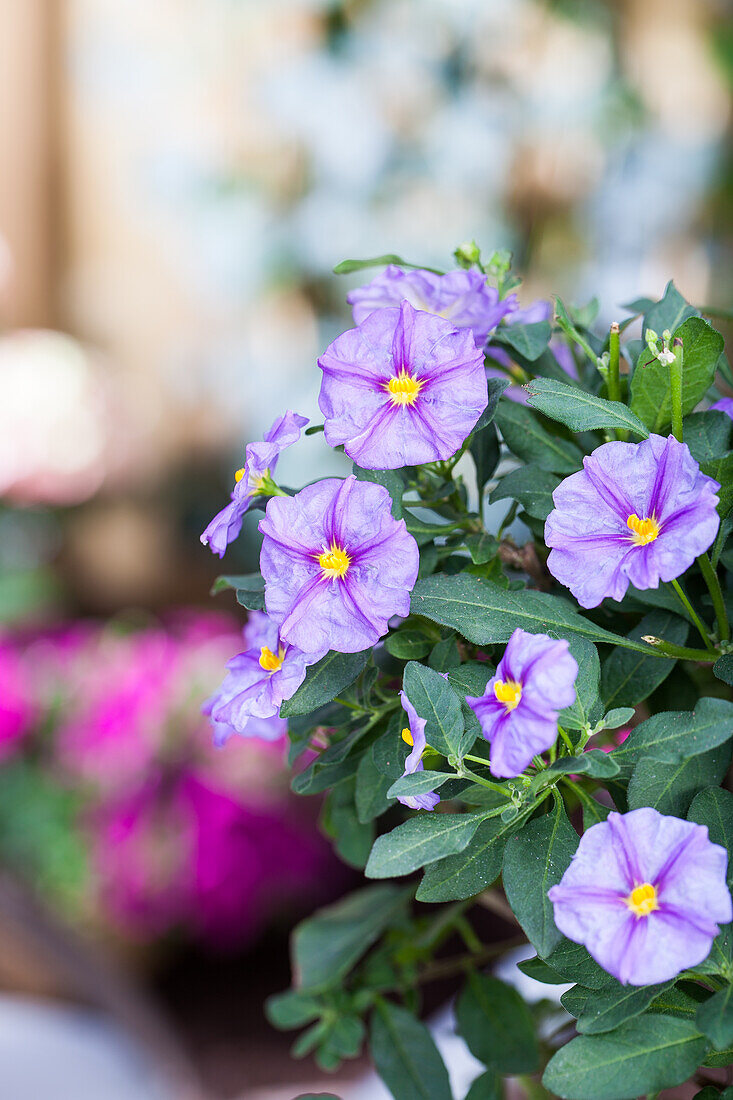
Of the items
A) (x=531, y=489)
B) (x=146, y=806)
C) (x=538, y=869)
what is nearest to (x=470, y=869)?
(x=538, y=869)

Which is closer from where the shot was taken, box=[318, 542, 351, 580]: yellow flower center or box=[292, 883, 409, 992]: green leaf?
box=[318, 542, 351, 580]: yellow flower center

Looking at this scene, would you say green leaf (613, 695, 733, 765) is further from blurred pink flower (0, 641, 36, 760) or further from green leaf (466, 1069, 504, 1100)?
blurred pink flower (0, 641, 36, 760)

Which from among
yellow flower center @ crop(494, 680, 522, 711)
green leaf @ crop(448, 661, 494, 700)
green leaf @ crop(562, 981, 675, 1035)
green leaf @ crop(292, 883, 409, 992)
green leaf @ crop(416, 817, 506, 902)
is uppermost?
yellow flower center @ crop(494, 680, 522, 711)

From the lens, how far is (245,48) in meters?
2.14

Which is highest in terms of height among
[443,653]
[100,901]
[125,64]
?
[125,64]

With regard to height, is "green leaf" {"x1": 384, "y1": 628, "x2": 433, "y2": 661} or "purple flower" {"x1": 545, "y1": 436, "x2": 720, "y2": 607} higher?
"purple flower" {"x1": 545, "y1": 436, "x2": 720, "y2": 607}

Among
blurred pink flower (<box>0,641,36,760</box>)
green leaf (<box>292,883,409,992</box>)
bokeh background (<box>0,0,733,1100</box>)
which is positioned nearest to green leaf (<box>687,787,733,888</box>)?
green leaf (<box>292,883,409,992</box>)

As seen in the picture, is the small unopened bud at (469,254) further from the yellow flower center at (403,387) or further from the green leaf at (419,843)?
the green leaf at (419,843)

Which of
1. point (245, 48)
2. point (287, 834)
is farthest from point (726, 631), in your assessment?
point (245, 48)

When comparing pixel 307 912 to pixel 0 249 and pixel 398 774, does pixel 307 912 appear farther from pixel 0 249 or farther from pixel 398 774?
pixel 398 774

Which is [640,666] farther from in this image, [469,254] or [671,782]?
[469,254]

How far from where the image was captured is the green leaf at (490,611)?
0.29 metres

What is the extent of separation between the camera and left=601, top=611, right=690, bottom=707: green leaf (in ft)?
1.07

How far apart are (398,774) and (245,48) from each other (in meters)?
2.17
